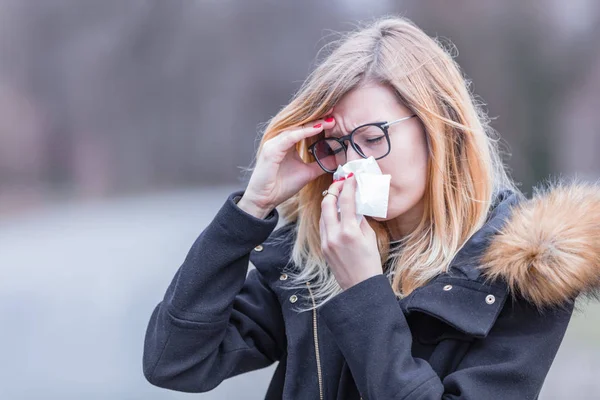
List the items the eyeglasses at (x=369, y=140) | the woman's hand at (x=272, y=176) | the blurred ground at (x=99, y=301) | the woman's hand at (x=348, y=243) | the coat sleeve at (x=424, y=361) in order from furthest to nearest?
the blurred ground at (x=99, y=301) < the woman's hand at (x=272, y=176) < the eyeglasses at (x=369, y=140) < the woman's hand at (x=348, y=243) < the coat sleeve at (x=424, y=361)

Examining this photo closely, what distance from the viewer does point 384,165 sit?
1.59 metres

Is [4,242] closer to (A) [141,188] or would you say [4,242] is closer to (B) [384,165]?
(A) [141,188]

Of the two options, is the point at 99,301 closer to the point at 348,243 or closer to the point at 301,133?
the point at 301,133

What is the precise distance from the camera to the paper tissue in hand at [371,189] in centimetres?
154

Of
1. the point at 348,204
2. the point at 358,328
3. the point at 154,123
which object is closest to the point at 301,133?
the point at 348,204

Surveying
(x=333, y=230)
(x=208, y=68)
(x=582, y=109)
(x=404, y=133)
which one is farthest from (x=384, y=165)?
(x=582, y=109)

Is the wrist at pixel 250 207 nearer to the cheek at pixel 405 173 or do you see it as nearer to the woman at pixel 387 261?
the woman at pixel 387 261

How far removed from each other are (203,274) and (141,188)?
206cm

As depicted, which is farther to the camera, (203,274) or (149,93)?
(149,93)

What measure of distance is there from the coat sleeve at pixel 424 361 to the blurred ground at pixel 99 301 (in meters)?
2.34

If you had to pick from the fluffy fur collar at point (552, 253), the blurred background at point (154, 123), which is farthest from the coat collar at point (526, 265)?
the blurred background at point (154, 123)

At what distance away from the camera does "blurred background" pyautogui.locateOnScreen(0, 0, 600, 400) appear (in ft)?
11.3

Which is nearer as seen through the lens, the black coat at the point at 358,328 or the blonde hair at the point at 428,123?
the black coat at the point at 358,328

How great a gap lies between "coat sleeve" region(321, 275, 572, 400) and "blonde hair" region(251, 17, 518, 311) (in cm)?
21
